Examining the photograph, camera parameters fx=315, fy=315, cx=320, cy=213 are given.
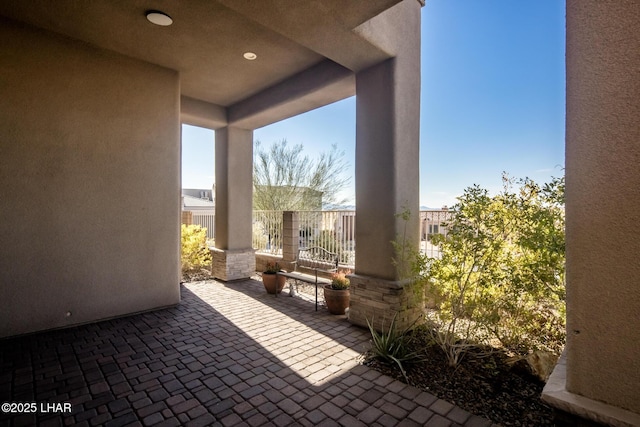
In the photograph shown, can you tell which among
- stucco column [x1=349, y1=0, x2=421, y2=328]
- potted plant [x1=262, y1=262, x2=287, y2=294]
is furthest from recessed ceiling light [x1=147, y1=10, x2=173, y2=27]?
potted plant [x1=262, y1=262, x2=287, y2=294]

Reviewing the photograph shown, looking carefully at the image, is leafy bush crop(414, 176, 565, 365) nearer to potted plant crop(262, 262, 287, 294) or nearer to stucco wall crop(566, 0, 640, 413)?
stucco wall crop(566, 0, 640, 413)

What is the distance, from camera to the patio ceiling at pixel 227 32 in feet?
10.5

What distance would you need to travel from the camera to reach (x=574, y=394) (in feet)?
5.67

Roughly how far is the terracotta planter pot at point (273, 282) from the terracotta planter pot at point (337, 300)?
137 centimetres

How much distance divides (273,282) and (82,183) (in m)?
3.39

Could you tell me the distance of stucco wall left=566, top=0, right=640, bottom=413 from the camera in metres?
1.56

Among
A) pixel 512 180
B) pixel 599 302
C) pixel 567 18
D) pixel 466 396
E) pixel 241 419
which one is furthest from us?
pixel 512 180

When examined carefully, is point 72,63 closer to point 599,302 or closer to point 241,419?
point 241,419

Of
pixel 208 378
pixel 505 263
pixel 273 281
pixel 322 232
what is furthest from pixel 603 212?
pixel 322 232

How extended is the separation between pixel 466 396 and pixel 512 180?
2.12m

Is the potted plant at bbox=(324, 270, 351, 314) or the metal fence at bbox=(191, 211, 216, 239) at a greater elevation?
the metal fence at bbox=(191, 211, 216, 239)

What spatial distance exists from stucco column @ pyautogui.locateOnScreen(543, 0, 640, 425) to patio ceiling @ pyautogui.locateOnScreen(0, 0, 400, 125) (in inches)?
78.7

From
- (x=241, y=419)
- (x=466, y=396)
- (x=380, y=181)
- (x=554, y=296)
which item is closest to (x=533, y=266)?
(x=554, y=296)

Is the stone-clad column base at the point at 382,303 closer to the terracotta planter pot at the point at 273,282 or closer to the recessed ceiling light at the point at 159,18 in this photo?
the terracotta planter pot at the point at 273,282
